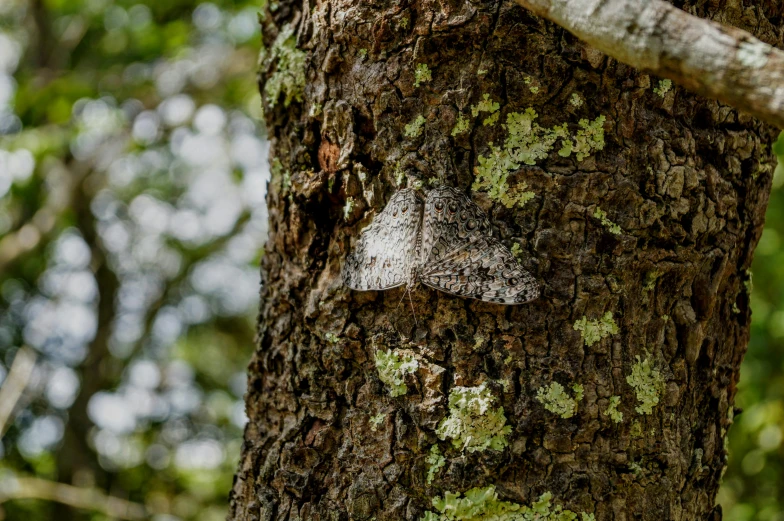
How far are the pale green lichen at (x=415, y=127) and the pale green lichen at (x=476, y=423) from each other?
512 mm

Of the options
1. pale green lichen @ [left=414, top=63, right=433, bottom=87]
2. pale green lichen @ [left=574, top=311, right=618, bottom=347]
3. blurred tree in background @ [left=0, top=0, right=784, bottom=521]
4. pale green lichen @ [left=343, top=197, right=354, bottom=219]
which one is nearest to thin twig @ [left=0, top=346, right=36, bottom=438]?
blurred tree in background @ [left=0, top=0, right=784, bottom=521]

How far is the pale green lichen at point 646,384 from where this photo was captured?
1.25 metres

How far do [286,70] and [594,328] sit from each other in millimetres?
907

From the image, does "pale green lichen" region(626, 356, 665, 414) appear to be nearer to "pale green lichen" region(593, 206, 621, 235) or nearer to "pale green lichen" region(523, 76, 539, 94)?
"pale green lichen" region(593, 206, 621, 235)

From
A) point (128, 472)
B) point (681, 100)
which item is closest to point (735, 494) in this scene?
point (681, 100)

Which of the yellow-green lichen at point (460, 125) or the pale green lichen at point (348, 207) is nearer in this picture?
the yellow-green lichen at point (460, 125)

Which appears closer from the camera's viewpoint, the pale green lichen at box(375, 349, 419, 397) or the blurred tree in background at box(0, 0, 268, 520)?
the pale green lichen at box(375, 349, 419, 397)

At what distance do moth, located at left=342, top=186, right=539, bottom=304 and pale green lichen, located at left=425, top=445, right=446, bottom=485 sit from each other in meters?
0.30

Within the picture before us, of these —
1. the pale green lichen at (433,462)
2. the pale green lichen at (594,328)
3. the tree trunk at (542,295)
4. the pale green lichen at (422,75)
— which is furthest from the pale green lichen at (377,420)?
the pale green lichen at (422,75)

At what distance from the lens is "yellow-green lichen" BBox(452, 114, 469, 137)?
1.30 m

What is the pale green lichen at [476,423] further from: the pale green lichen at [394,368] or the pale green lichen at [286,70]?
the pale green lichen at [286,70]

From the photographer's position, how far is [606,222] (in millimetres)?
1264

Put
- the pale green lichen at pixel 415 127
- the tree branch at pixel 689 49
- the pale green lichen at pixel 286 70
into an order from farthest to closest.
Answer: the pale green lichen at pixel 286 70 < the pale green lichen at pixel 415 127 < the tree branch at pixel 689 49

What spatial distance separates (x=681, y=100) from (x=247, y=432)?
1.20 m
